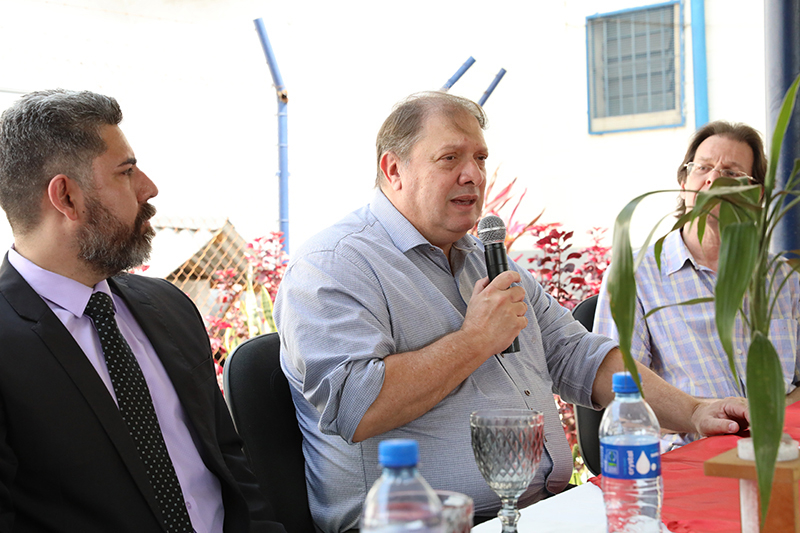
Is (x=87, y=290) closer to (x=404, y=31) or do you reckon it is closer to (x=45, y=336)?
(x=45, y=336)

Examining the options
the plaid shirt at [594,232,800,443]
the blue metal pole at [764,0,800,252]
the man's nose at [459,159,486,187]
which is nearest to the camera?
the man's nose at [459,159,486,187]

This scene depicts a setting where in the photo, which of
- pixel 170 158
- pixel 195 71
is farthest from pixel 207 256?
pixel 195 71

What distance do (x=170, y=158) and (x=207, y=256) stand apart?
592 mm

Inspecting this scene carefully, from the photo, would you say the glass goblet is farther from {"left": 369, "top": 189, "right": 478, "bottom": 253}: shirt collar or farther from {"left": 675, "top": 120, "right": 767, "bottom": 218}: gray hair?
{"left": 675, "top": 120, "right": 767, "bottom": 218}: gray hair

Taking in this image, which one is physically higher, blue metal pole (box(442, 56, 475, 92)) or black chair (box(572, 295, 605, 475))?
blue metal pole (box(442, 56, 475, 92))

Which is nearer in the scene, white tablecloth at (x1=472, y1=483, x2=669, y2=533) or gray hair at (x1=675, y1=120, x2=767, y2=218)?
white tablecloth at (x1=472, y1=483, x2=669, y2=533)

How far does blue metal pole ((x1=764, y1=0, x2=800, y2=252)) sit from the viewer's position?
9.02 feet

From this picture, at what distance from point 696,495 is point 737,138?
1565 millimetres

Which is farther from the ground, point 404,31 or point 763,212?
point 404,31

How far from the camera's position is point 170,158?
3.93 m

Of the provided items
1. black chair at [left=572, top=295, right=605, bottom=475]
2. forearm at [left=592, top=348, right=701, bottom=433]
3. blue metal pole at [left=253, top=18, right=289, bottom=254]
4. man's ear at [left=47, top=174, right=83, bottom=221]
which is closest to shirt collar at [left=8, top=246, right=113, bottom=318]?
man's ear at [left=47, top=174, right=83, bottom=221]

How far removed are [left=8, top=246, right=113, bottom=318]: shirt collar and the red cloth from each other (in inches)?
39.6

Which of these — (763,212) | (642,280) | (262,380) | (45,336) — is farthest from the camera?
(642,280)

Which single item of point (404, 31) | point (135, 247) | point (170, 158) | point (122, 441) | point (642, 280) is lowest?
point (122, 441)
